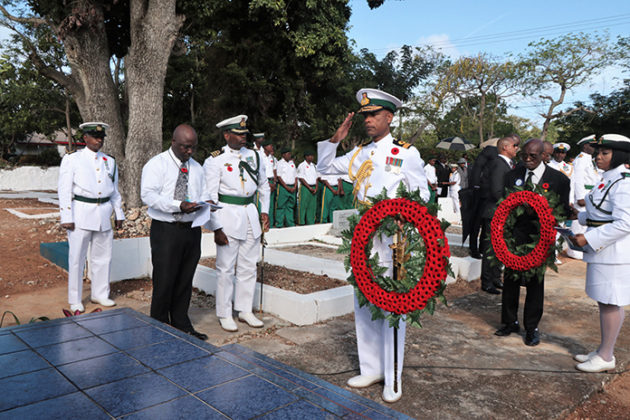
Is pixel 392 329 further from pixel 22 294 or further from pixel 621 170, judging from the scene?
pixel 22 294

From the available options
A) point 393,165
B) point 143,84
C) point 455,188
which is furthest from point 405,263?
point 455,188

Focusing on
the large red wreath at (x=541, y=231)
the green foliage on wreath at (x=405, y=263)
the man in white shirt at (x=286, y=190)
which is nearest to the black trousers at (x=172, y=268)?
the green foliage on wreath at (x=405, y=263)

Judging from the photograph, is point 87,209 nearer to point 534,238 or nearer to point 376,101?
point 376,101

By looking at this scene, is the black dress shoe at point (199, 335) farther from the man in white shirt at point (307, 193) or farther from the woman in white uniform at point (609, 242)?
the man in white shirt at point (307, 193)

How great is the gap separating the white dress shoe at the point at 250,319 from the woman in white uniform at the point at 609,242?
313 centimetres

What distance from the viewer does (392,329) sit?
329 centimetres

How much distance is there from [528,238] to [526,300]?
0.65 m

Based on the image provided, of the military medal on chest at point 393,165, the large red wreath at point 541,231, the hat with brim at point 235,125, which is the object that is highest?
the hat with brim at point 235,125

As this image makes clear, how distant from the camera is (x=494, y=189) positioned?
646cm

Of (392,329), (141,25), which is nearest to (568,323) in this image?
(392,329)

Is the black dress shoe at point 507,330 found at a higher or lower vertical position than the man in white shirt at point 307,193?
lower

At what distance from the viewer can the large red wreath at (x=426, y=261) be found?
2.86 m

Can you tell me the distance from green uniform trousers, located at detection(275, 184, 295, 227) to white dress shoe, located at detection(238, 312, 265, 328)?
7043mm

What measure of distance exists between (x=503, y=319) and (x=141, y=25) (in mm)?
10458
